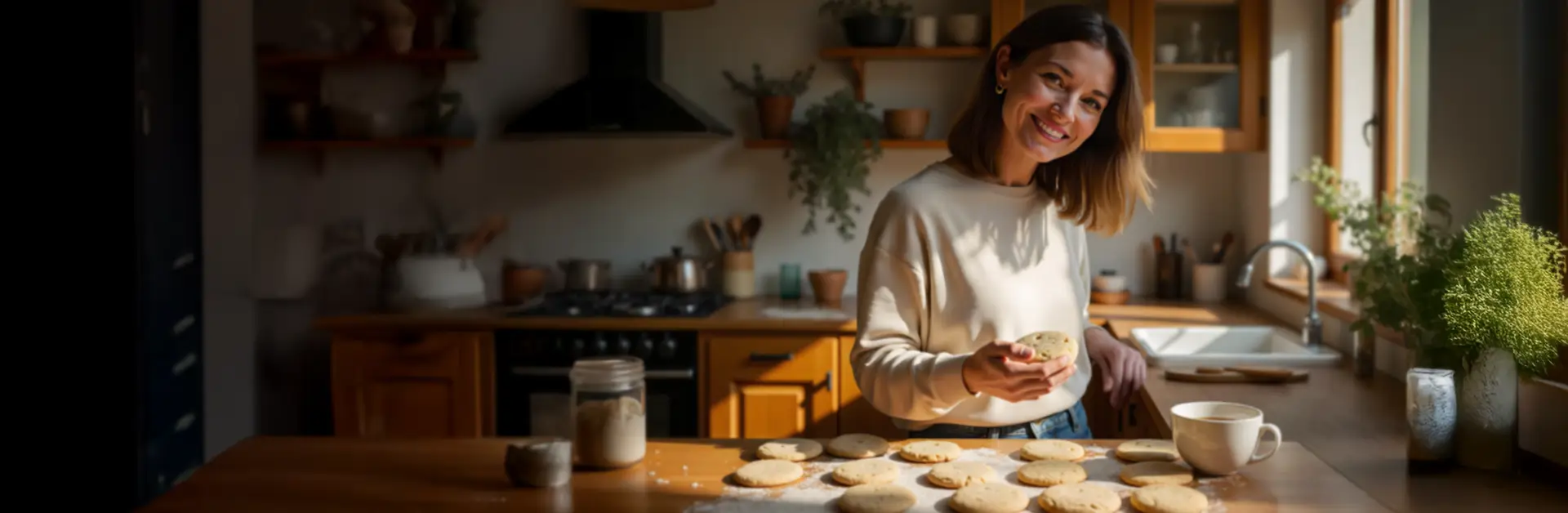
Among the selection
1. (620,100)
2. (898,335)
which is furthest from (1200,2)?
(898,335)

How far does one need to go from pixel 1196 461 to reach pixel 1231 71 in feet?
8.44

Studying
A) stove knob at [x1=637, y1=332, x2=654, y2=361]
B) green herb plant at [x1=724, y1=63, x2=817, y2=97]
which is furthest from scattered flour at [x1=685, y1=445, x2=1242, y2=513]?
green herb plant at [x1=724, y1=63, x2=817, y2=97]

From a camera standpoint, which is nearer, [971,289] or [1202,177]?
[971,289]

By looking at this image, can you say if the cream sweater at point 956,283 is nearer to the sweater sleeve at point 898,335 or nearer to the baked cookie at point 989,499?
the sweater sleeve at point 898,335

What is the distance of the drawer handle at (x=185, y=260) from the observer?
3.82 meters

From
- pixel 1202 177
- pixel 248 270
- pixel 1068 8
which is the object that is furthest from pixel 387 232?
pixel 1068 8

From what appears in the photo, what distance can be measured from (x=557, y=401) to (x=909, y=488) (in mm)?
2355

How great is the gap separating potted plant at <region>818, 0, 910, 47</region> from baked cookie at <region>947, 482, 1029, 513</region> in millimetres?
2701

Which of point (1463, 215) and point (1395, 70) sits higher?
point (1395, 70)

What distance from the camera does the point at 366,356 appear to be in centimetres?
382

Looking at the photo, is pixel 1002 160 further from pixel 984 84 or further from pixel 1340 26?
pixel 1340 26

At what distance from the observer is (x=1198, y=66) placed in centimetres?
389

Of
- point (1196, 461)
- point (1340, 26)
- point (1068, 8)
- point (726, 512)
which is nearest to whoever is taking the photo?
point (726, 512)

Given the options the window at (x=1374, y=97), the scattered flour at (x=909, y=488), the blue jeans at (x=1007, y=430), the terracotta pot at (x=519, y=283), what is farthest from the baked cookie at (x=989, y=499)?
the terracotta pot at (x=519, y=283)
